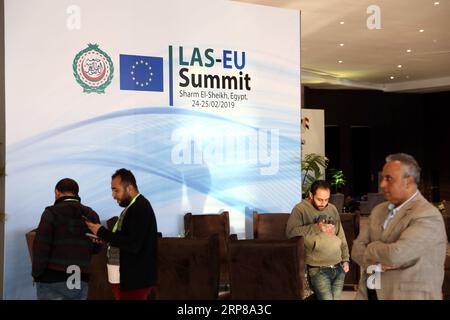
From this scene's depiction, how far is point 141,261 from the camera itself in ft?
12.3

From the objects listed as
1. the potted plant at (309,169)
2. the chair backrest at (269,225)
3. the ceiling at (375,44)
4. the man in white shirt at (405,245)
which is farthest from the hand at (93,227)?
the potted plant at (309,169)

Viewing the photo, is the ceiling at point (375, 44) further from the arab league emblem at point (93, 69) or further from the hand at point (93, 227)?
the hand at point (93, 227)

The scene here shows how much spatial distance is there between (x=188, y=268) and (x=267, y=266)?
1.84 ft

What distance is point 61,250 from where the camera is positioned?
404cm

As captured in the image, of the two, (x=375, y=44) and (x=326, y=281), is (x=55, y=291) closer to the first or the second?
(x=326, y=281)

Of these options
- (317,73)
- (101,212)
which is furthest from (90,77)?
(317,73)

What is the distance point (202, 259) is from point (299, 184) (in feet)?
11.8

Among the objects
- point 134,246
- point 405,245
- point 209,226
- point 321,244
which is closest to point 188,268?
point 134,246

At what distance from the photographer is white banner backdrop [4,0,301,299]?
6.12 metres

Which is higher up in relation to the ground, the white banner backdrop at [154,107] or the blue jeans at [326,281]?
the white banner backdrop at [154,107]

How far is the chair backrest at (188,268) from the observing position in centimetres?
444

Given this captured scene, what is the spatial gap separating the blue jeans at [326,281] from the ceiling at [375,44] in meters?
4.89

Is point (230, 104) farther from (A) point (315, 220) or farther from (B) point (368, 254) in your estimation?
(B) point (368, 254)

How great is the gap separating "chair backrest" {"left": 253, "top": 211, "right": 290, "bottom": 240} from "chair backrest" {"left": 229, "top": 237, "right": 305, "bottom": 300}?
8.58ft
